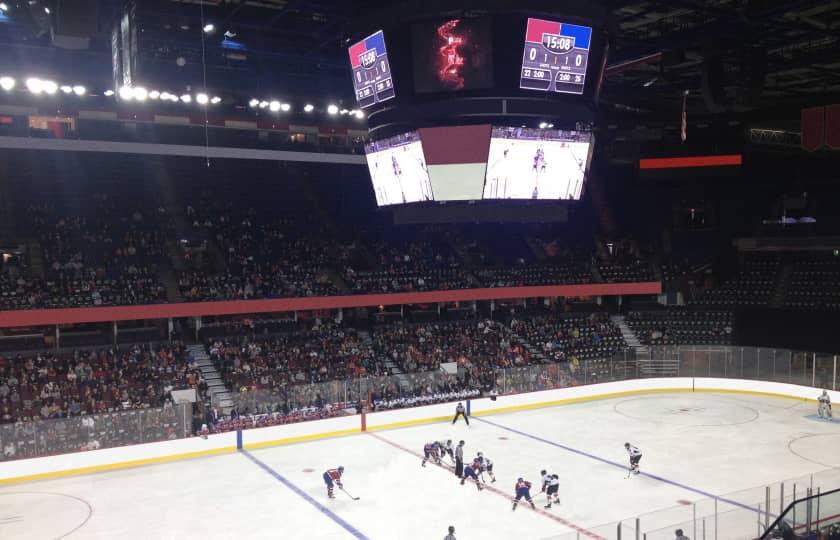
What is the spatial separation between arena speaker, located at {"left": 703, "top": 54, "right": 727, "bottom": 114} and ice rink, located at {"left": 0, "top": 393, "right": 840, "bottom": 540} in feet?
28.8

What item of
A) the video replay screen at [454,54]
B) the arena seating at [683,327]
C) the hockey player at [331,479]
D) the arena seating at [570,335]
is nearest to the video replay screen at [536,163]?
the video replay screen at [454,54]

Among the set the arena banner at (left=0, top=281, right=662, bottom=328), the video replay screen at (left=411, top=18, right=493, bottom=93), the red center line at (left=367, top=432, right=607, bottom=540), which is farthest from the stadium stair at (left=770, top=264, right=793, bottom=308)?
the video replay screen at (left=411, top=18, right=493, bottom=93)

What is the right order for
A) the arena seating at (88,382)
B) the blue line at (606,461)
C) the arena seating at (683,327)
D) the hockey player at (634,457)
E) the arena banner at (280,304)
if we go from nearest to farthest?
the blue line at (606,461) < the hockey player at (634,457) < the arena seating at (88,382) < the arena banner at (280,304) < the arena seating at (683,327)

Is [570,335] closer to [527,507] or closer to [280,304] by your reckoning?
[280,304]

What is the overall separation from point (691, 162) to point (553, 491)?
23001mm

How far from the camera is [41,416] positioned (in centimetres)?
2233

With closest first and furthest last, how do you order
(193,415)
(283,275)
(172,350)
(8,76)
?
(8,76) < (193,415) < (172,350) < (283,275)

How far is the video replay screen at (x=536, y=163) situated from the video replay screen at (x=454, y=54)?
159cm

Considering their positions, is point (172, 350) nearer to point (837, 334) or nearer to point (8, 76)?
point (8, 76)

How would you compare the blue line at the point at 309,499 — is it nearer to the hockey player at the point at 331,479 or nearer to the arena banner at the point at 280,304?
the hockey player at the point at 331,479

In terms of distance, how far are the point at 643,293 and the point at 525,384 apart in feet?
42.8

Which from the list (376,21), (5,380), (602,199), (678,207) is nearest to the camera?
(376,21)

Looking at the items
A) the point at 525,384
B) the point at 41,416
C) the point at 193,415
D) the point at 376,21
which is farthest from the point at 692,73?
the point at 41,416

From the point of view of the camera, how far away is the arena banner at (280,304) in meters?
25.3
